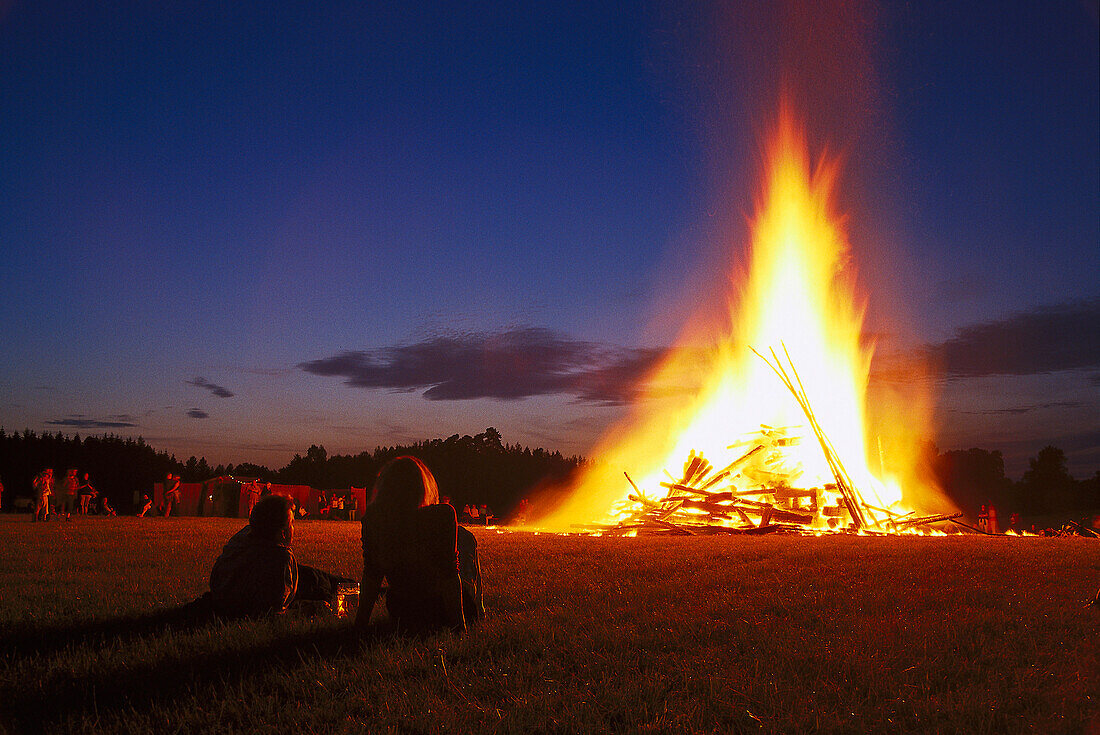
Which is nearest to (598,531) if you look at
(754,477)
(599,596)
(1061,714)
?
(754,477)

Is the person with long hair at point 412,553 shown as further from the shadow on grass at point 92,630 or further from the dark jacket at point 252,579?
the shadow on grass at point 92,630

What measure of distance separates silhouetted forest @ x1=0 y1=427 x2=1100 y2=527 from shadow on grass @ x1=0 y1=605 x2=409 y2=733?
35.9m

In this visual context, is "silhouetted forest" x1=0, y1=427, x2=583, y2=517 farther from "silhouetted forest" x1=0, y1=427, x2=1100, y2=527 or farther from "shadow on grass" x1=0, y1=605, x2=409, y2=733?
"shadow on grass" x1=0, y1=605, x2=409, y2=733

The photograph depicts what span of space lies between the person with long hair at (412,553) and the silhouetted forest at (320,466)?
131 feet

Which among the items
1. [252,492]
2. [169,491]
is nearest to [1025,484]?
[252,492]

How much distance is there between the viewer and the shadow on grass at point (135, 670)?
3.78 metres

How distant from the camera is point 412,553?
536 cm

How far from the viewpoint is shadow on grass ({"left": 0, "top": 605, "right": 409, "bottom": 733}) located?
3781mm

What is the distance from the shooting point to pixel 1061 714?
3.72 m

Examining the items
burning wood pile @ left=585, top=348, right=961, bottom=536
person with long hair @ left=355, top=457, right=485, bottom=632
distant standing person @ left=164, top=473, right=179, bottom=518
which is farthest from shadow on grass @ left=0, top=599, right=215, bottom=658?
distant standing person @ left=164, top=473, right=179, bottom=518

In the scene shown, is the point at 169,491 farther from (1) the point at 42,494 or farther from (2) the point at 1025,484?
(2) the point at 1025,484

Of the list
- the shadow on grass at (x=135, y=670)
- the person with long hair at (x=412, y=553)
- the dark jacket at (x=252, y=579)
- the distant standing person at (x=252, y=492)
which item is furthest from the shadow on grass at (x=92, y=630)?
the distant standing person at (x=252, y=492)

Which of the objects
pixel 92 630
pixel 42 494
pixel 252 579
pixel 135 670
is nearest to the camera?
pixel 135 670

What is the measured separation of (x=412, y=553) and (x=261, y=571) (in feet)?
5.99
